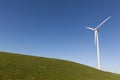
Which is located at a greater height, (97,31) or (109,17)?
(109,17)

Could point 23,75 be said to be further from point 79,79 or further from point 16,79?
point 79,79

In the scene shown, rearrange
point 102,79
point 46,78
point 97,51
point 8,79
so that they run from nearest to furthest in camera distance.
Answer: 1. point 8,79
2. point 46,78
3. point 102,79
4. point 97,51

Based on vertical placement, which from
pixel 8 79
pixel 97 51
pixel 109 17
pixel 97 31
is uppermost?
pixel 109 17

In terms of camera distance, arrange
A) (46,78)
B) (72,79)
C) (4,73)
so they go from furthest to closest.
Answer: (72,79), (46,78), (4,73)

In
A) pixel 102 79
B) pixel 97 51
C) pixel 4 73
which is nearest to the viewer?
pixel 4 73

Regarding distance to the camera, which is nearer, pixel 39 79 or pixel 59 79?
pixel 39 79

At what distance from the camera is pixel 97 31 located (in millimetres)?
55156

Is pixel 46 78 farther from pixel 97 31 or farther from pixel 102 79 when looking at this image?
pixel 97 31

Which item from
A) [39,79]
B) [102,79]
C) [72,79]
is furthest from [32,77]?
[102,79]

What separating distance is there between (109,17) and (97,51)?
31.2 ft

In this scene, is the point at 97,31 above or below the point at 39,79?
above

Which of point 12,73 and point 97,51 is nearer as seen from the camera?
point 12,73

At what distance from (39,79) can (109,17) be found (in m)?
32.9

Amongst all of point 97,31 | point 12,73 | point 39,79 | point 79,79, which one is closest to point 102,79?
point 79,79
